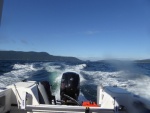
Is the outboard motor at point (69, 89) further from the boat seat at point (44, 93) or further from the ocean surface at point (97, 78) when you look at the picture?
the ocean surface at point (97, 78)


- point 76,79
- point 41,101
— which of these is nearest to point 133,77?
point 76,79

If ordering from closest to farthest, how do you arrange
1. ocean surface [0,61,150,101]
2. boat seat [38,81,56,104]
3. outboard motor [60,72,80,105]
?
boat seat [38,81,56,104], outboard motor [60,72,80,105], ocean surface [0,61,150,101]

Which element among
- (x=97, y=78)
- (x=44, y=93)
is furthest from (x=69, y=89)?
(x=97, y=78)

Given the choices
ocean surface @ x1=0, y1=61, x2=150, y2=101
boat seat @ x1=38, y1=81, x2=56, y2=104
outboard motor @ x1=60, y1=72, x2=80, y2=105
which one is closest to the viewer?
boat seat @ x1=38, y1=81, x2=56, y2=104

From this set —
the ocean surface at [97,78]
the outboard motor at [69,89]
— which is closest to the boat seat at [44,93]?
the outboard motor at [69,89]

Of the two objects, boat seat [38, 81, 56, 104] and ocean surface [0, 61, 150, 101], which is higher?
boat seat [38, 81, 56, 104]

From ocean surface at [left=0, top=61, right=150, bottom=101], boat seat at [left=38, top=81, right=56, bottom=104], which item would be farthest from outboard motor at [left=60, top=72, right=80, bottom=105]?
ocean surface at [left=0, top=61, right=150, bottom=101]

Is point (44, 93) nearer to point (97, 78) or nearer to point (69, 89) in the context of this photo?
point (69, 89)

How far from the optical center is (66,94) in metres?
5.32

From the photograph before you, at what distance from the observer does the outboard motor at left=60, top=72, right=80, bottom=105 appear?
5.24 metres

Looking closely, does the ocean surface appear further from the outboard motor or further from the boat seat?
the boat seat

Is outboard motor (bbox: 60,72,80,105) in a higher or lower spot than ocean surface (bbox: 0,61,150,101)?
higher

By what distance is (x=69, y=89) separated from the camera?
5.38 metres

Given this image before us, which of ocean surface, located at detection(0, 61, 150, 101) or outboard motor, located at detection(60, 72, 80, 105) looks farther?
ocean surface, located at detection(0, 61, 150, 101)
